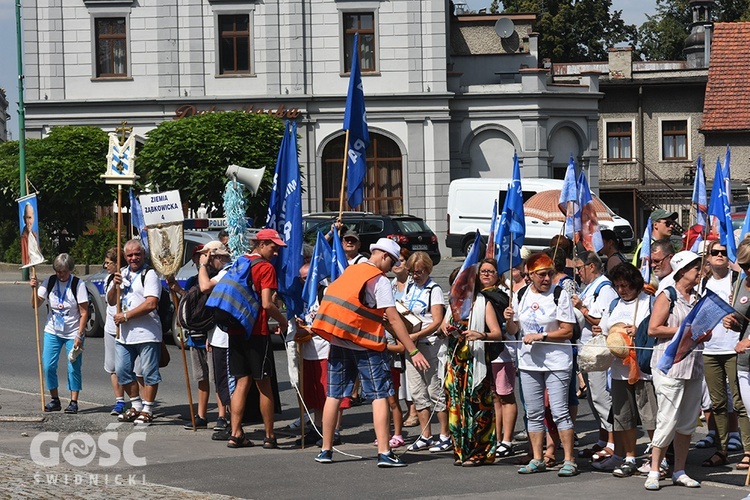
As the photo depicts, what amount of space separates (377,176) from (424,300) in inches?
1125

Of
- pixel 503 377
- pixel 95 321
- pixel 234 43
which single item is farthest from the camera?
pixel 234 43

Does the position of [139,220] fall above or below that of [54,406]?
above

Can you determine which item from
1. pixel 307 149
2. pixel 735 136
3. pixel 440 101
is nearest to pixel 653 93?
pixel 735 136

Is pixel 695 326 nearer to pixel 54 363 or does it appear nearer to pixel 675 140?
pixel 54 363

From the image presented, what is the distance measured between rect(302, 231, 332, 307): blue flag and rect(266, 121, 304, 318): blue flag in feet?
0.34

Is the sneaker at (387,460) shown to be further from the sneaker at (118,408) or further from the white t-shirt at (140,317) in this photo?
the sneaker at (118,408)

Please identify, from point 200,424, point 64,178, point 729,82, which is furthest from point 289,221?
point 729,82

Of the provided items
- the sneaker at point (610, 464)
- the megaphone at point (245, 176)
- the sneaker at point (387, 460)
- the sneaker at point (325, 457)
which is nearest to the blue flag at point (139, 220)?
the megaphone at point (245, 176)

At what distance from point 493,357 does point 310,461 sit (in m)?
1.69

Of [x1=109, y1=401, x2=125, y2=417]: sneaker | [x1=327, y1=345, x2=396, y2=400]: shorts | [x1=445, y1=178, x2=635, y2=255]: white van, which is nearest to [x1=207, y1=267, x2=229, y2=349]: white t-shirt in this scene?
[x1=109, y1=401, x2=125, y2=417]: sneaker

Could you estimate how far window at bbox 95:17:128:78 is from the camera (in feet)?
128

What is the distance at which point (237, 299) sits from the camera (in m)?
10.4

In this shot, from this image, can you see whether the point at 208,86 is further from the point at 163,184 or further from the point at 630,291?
the point at 630,291

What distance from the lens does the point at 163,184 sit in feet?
110
